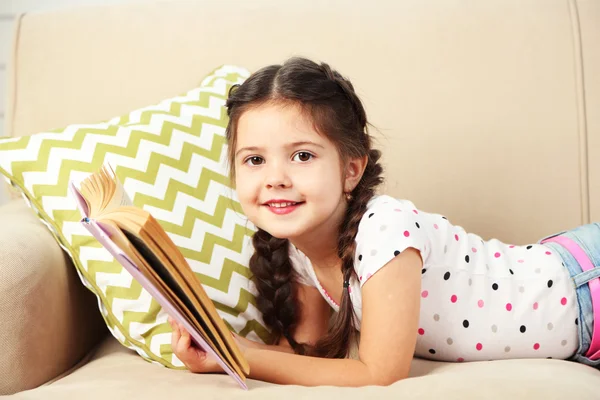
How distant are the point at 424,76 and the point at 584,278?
565mm

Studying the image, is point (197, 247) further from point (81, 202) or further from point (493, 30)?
point (493, 30)

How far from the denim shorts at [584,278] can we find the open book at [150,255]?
2.16 ft

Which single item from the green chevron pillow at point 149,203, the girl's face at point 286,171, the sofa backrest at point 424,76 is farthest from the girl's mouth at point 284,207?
the sofa backrest at point 424,76

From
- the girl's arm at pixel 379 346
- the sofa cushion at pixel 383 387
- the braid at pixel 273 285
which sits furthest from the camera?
the braid at pixel 273 285

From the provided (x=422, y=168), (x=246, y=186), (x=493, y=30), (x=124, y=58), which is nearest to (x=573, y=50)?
(x=493, y=30)

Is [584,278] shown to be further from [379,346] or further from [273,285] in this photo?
[273,285]

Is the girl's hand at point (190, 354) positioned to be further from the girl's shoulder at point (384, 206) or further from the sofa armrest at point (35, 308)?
the girl's shoulder at point (384, 206)

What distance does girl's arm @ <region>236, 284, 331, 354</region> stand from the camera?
1.33 meters

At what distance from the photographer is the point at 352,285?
3.83 ft

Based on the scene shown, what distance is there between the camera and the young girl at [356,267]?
1043 millimetres

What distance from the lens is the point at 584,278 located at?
3.99ft

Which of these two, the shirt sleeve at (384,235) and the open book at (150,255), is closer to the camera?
the open book at (150,255)

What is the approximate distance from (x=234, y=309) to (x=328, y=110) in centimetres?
39

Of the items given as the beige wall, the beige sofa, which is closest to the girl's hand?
the beige sofa
